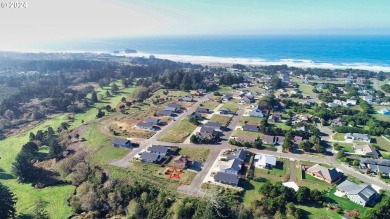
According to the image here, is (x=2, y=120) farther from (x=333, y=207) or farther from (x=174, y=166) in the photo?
(x=333, y=207)

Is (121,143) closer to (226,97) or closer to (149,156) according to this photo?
(149,156)

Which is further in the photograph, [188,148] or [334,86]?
[334,86]

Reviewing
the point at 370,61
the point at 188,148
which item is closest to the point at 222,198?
the point at 188,148

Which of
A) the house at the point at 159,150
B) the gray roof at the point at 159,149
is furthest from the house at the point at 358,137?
the gray roof at the point at 159,149

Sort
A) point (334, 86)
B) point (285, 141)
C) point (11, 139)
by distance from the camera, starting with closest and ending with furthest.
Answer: point (285, 141)
point (11, 139)
point (334, 86)

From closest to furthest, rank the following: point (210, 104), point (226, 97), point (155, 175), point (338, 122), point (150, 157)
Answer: point (155, 175) → point (150, 157) → point (338, 122) → point (210, 104) → point (226, 97)

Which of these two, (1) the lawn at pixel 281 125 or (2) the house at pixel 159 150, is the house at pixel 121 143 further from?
(1) the lawn at pixel 281 125

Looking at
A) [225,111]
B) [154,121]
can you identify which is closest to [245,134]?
[225,111]
